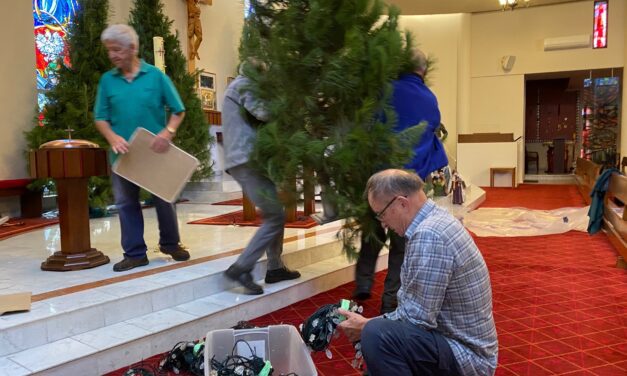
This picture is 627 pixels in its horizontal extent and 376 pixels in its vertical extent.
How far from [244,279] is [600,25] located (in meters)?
11.5

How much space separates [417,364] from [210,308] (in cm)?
137

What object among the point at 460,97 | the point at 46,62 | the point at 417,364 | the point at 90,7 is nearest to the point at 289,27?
the point at 417,364

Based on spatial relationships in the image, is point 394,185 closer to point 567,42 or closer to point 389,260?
point 389,260

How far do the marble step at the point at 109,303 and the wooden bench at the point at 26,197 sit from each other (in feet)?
9.43

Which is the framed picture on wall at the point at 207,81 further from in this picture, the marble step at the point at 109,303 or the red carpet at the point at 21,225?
the marble step at the point at 109,303

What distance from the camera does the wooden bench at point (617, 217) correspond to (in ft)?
13.0

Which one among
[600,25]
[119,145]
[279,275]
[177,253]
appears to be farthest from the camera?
[600,25]

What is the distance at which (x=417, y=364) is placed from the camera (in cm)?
146

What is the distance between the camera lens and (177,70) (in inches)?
263

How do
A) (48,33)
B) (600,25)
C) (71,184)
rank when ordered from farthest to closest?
(600,25), (48,33), (71,184)

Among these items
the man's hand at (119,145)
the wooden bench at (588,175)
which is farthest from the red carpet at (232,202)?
the wooden bench at (588,175)

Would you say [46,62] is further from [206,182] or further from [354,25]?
[354,25]

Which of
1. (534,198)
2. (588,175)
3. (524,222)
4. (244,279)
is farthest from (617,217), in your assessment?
(588,175)

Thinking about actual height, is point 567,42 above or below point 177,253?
above
